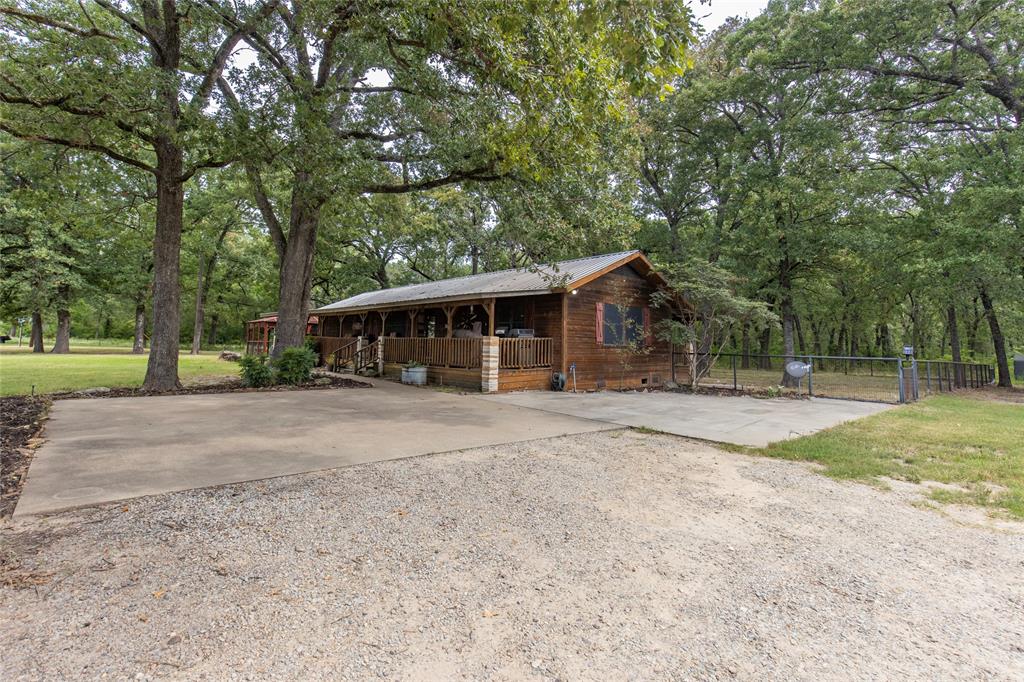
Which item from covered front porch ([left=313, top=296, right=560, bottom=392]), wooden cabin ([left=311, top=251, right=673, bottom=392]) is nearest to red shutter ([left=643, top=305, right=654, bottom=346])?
wooden cabin ([left=311, top=251, right=673, bottom=392])

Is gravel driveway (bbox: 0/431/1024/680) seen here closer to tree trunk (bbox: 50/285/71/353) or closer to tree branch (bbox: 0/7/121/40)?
tree branch (bbox: 0/7/121/40)

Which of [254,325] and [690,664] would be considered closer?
[690,664]

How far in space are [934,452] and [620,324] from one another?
8.87 metres

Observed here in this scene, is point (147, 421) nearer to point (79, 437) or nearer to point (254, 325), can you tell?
point (79, 437)

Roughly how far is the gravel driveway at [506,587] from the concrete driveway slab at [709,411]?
113 inches

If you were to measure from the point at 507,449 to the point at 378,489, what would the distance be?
1878 millimetres

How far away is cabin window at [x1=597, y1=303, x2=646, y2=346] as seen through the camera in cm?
1341

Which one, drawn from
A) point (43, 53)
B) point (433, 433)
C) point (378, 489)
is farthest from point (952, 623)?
point (43, 53)

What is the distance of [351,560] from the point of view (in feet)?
8.31

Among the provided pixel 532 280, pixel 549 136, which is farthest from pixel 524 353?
pixel 549 136

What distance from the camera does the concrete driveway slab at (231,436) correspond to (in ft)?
12.4

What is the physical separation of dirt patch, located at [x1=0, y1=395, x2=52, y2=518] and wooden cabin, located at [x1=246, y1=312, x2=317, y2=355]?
15.9 m

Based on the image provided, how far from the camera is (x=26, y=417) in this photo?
20.4 ft

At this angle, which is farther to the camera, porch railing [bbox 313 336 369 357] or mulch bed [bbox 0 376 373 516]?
porch railing [bbox 313 336 369 357]
